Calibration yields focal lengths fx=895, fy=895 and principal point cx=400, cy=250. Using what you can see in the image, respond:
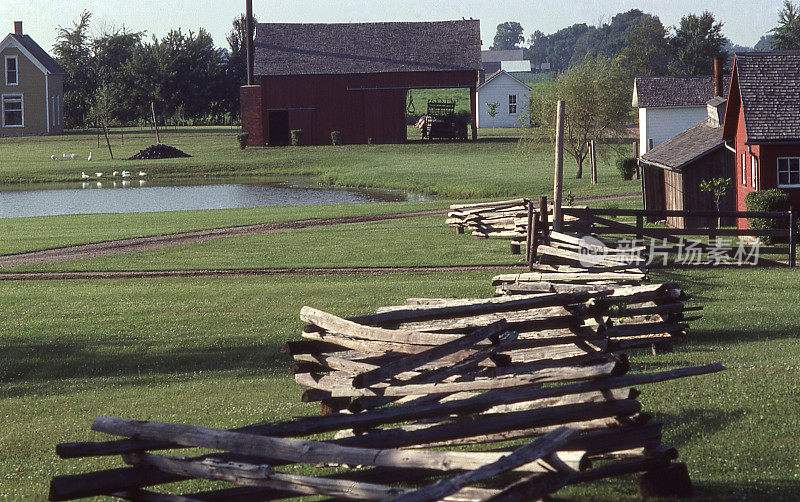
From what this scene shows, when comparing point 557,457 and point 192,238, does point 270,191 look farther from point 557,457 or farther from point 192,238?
point 557,457

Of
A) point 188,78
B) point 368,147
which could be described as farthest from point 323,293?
point 188,78

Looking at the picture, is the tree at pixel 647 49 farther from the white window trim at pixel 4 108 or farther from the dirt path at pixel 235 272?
the dirt path at pixel 235 272

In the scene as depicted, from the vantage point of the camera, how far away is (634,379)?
7.45 m

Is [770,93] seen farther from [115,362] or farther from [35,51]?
[35,51]

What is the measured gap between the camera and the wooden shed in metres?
34.5

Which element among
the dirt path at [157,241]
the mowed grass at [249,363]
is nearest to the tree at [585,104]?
the dirt path at [157,241]

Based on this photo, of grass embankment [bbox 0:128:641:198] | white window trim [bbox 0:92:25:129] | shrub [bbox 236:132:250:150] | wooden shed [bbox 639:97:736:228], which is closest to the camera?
wooden shed [bbox 639:97:736:228]

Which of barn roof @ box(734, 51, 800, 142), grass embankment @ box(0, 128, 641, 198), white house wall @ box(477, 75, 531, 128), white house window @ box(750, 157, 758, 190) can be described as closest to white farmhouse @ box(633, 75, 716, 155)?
grass embankment @ box(0, 128, 641, 198)

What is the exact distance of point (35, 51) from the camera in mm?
92125

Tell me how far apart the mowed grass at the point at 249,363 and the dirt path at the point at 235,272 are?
84 cm

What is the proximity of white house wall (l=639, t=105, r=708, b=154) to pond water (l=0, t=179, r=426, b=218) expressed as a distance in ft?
59.6

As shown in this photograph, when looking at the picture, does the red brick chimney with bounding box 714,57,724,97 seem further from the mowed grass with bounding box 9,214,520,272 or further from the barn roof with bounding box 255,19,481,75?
the barn roof with bounding box 255,19,481,75

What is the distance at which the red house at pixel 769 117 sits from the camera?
2953 cm

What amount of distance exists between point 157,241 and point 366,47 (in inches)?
2061
